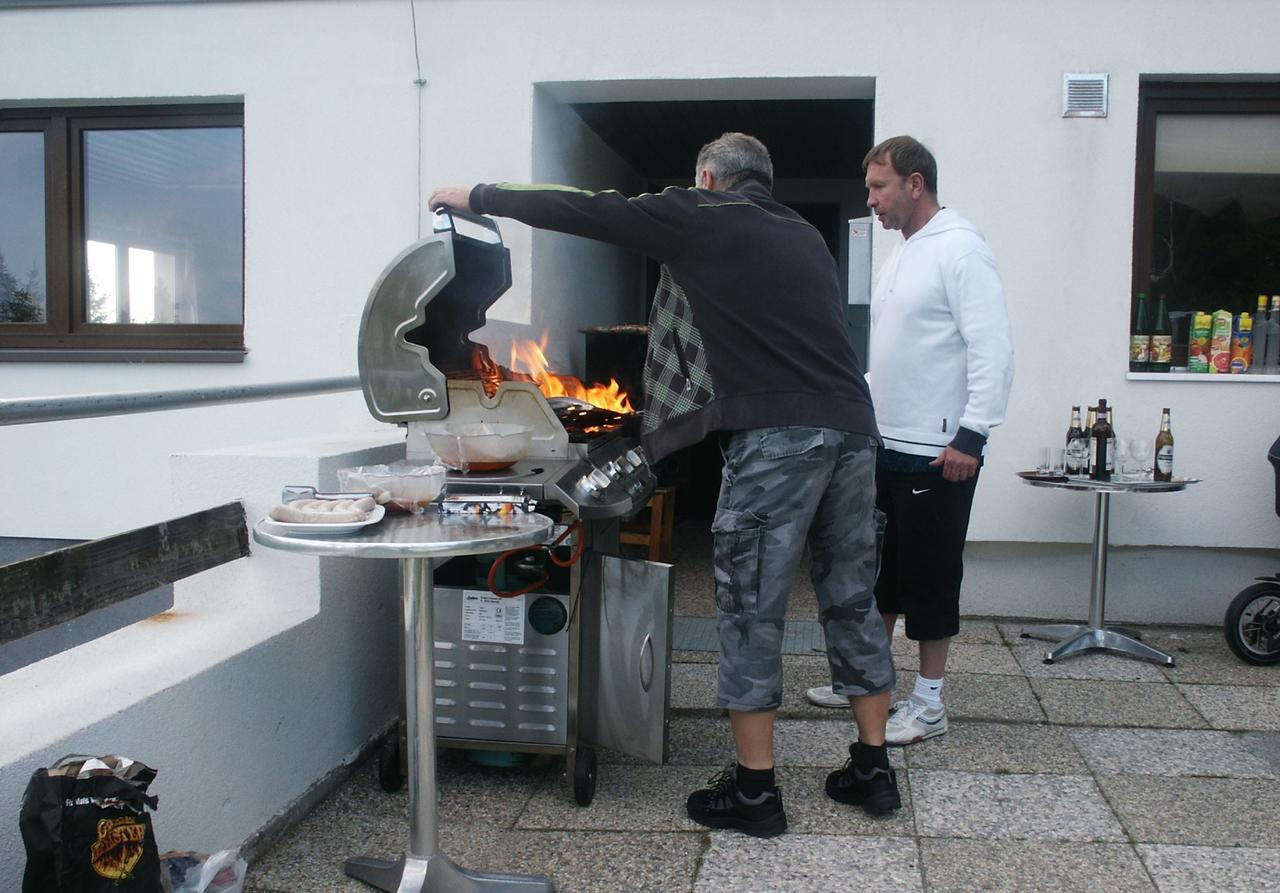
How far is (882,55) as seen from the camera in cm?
513

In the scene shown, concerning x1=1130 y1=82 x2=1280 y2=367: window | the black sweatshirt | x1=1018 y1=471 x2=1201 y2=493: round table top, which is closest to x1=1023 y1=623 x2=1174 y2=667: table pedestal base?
x1=1018 y1=471 x2=1201 y2=493: round table top

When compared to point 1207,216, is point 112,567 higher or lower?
lower

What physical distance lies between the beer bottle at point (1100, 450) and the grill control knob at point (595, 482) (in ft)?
8.17

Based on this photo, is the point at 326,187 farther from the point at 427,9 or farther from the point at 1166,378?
the point at 1166,378

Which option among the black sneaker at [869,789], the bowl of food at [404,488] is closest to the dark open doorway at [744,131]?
the black sneaker at [869,789]

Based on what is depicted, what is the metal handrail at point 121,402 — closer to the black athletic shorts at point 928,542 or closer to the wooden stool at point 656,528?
the black athletic shorts at point 928,542

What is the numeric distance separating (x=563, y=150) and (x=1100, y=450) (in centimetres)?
323

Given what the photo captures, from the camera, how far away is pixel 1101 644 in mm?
4727

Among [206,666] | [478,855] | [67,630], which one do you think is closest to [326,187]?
[67,630]

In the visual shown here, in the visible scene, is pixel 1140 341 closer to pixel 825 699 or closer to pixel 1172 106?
pixel 1172 106

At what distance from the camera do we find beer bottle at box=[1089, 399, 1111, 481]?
4668 mm

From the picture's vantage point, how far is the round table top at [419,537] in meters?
2.16

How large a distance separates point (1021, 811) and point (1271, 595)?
2.26 meters

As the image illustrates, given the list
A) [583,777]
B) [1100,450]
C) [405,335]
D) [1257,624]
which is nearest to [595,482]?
[405,335]
